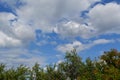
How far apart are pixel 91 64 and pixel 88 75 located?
7074mm

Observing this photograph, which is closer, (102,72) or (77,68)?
(102,72)

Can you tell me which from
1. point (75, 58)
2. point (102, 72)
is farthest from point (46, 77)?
point (102, 72)

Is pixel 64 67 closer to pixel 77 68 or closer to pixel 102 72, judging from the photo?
pixel 77 68

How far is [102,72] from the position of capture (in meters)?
61.7

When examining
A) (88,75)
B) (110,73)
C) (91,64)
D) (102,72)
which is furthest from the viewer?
(91,64)

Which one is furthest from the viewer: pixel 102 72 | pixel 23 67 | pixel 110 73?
pixel 23 67

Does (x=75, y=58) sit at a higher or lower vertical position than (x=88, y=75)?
higher

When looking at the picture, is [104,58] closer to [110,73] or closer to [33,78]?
[110,73]

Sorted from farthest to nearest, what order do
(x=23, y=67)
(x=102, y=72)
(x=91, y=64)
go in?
(x=23, y=67) < (x=91, y=64) < (x=102, y=72)

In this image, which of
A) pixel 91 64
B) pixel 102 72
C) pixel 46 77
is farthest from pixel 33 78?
pixel 102 72

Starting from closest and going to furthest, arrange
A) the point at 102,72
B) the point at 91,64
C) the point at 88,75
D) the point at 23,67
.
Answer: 1. the point at 102,72
2. the point at 88,75
3. the point at 91,64
4. the point at 23,67

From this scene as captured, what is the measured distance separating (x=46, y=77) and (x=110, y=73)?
2202cm

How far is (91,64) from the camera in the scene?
72.6m

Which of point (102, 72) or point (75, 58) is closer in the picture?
point (102, 72)
